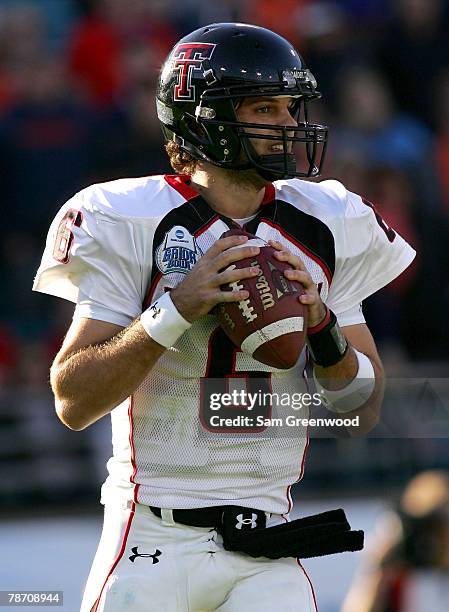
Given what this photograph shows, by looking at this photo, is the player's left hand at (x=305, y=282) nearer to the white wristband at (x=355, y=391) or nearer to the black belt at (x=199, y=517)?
the white wristband at (x=355, y=391)

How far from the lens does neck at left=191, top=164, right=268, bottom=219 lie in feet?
9.89

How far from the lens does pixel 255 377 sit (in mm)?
2928

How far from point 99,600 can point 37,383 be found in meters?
3.09

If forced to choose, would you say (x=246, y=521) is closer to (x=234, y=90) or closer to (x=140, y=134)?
(x=234, y=90)

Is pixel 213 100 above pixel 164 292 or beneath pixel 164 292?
above

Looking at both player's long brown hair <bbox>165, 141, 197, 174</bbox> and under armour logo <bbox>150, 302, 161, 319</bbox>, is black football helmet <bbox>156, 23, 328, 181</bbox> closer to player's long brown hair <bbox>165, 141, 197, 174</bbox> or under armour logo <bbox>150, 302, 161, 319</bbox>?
player's long brown hair <bbox>165, 141, 197, 174</bbox>

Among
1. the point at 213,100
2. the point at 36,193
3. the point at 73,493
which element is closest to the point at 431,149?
the point at 36,193

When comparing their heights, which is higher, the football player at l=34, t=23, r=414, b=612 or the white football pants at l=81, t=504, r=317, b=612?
the football player at l=34, t=23, r=414, b=612

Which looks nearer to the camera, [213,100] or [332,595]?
[213,100]

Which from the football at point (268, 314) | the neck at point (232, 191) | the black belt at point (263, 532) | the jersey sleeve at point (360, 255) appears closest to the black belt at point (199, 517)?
the black belt at point (263, 532)

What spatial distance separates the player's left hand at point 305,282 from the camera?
2.73m

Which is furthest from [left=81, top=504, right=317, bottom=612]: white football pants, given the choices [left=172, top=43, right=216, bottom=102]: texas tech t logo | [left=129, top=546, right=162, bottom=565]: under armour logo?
[left=172, top=43, right=216, bottom=102]: texas tech t logo

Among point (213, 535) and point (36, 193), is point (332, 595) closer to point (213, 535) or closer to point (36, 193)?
point (213, 535)

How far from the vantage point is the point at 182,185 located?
301cm
